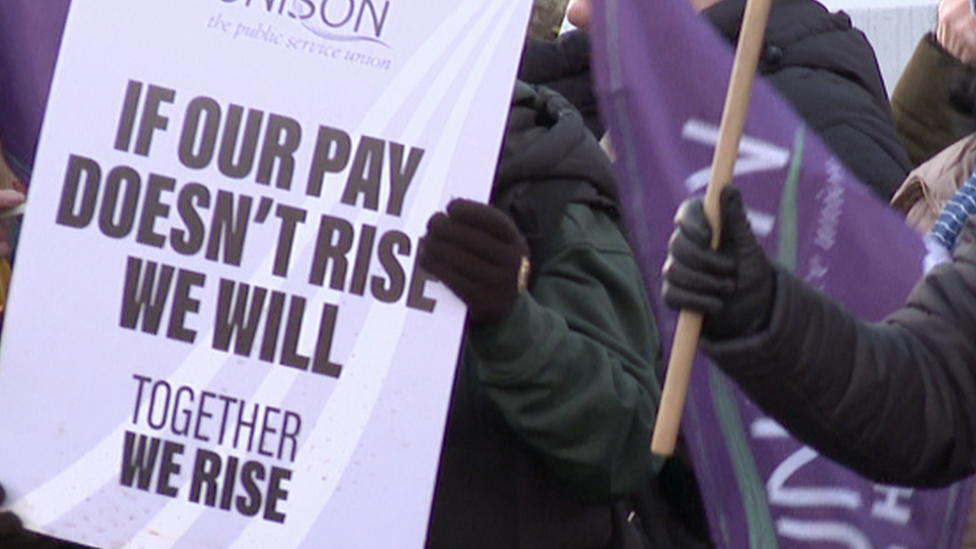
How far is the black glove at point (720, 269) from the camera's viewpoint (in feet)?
6.91

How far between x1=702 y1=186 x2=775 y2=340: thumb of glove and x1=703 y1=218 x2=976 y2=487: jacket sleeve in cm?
1

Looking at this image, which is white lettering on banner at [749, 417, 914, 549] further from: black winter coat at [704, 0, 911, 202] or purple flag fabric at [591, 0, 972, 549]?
black winter coat at [704, 0, 911, 202]

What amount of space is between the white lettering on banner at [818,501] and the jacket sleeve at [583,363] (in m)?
0.30

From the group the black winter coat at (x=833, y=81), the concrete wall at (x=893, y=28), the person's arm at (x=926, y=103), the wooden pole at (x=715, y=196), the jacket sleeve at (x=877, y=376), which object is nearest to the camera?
the wooden pole at (x=715, y=196)

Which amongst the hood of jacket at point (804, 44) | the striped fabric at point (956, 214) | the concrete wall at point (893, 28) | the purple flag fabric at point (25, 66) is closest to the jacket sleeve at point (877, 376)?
the striped fabric at point (956, 214)

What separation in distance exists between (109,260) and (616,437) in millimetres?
740

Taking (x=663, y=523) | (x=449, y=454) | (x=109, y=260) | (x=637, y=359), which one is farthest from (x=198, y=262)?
(x=663, y=523)

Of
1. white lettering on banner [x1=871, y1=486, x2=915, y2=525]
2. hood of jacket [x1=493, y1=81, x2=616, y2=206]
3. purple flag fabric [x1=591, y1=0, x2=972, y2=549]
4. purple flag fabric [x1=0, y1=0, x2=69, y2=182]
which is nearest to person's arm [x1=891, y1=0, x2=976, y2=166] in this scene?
hood of jacket [x1=493, y1=81, x2=616, y2=206]

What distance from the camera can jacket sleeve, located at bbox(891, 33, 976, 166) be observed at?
13.3ft

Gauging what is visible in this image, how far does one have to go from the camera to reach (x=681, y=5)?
2672 mm

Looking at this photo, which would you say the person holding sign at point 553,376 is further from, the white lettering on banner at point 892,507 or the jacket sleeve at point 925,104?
the jacket sleeve at point 925,104

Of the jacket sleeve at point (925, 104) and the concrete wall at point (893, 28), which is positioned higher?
the concrete wall at point (893, 28)

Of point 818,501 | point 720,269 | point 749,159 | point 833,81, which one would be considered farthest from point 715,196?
point 833,81

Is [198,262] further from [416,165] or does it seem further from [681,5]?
[681,5]
